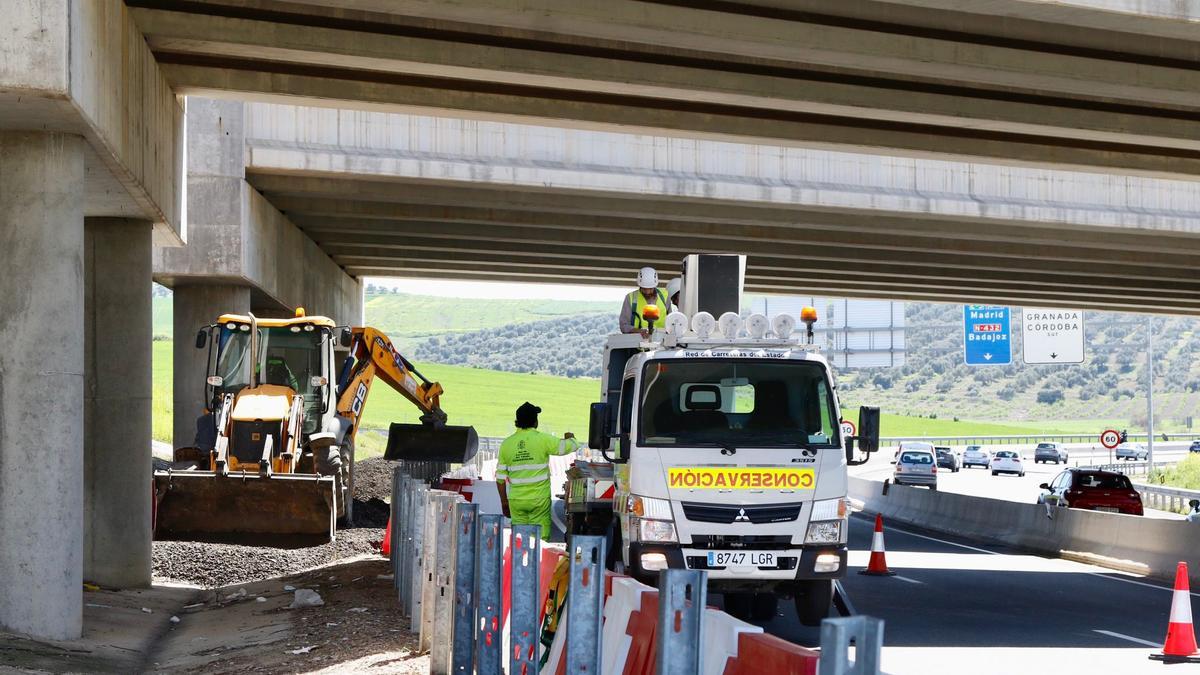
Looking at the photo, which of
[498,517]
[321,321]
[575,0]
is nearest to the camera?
[498,517]

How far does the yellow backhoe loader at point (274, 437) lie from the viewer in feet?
66.3

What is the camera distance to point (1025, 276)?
41312 mm

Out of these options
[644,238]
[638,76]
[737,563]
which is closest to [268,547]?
[638,76]

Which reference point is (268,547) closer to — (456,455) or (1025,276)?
(456,455)

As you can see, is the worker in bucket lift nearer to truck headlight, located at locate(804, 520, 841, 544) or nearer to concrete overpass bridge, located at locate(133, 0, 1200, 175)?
concrete overpass bridge, located at locate(133, 0, 1200, 175)

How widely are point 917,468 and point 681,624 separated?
162 feet

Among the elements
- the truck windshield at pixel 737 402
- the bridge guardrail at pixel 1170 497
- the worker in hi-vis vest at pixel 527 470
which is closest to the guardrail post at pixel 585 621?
the worker in hi-vis vest at pixel 527 470

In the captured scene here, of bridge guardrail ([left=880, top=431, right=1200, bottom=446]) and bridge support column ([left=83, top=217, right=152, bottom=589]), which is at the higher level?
bridge support column ([left=83, top=217, right=152, bottom=589])

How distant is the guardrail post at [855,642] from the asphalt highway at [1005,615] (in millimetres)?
7908

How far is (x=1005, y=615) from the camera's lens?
16.5m

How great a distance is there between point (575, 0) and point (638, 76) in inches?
118

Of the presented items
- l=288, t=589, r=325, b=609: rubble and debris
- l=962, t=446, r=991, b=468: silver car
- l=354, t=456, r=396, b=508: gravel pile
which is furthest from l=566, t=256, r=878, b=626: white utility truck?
l=962, t=446, r=991, b=468: silver car

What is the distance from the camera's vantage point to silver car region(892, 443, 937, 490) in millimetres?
53844

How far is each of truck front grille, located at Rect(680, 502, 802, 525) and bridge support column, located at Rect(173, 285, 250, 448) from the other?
1672 centimetres
